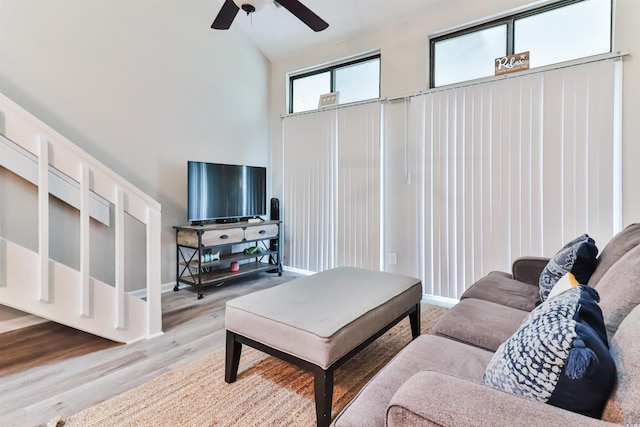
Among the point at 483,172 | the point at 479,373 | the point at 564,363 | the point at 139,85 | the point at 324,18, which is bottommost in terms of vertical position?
the point at 479,373

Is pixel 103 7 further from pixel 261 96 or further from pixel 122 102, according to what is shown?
pixel 261 96

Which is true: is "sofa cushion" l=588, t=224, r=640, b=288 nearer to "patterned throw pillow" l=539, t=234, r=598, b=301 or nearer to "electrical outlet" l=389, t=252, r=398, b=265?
"patterned throw pillow" l=539, t=234, r=598, b=301

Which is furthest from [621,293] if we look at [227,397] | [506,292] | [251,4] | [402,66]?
[402,66]

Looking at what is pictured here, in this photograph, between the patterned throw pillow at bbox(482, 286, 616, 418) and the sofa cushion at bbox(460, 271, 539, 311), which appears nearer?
the patterned throw pillow at bbox(482, 286, 616, 418)

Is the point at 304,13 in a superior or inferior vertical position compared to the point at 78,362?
superior

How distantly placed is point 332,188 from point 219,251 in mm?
1597

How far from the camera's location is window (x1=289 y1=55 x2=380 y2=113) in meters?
3.90

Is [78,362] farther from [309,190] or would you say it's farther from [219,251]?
[309,190]

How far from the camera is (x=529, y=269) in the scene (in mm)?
2363

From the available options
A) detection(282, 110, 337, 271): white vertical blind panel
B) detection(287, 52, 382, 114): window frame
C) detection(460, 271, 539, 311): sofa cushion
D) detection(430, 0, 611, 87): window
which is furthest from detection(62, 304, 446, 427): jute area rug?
detection(287, 52, 382, 114): window frame

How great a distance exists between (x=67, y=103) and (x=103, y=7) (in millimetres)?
970

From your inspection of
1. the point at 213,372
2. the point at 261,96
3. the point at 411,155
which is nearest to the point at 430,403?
the point at 213,372

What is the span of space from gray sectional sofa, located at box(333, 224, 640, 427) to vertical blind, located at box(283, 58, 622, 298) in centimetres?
104

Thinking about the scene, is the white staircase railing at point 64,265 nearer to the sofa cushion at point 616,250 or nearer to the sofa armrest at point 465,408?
the sofa armrest at point 465,408
